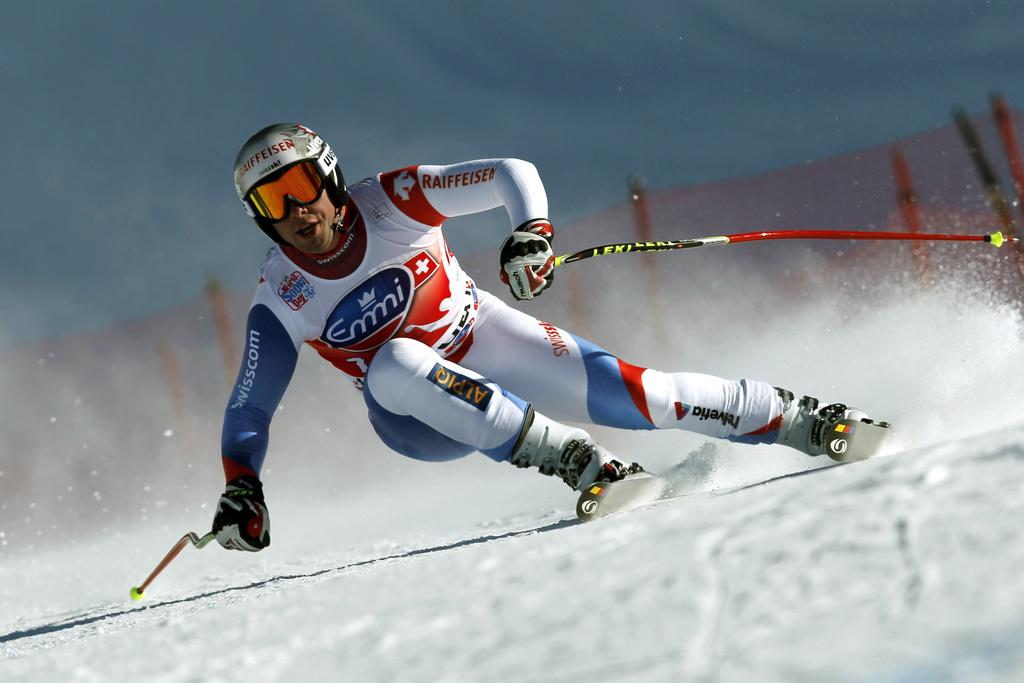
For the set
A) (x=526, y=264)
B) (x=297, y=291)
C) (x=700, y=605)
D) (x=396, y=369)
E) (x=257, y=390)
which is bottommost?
(x=700, y=605)

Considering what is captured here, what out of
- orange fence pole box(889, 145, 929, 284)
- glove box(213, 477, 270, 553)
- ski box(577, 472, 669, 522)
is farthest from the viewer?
orange fence pole box(889, 145, 929, 284)

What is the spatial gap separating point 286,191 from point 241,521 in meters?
1.01

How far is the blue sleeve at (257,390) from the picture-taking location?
321 cm

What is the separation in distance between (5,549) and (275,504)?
261 cm

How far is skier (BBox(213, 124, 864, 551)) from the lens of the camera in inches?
121

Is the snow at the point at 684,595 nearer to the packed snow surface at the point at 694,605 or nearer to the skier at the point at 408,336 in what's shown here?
the packed snow surface at the point at 694,605

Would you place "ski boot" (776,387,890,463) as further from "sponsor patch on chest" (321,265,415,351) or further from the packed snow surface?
"sponsor patch on chest" (321,265,415,351)

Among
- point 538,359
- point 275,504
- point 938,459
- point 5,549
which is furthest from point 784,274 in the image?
point 938,459

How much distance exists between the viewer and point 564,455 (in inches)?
117

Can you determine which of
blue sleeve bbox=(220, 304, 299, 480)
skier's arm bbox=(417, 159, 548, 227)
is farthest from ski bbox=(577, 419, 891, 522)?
blue sleeve bbox=(220, 304, 299, 480)

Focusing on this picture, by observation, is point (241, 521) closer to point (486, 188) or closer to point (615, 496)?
point (615, 496)

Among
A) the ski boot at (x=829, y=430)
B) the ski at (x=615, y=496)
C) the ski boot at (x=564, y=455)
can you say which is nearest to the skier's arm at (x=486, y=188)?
the ski boot at (x=564, y=455)

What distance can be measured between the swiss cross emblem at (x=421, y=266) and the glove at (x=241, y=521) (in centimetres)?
83

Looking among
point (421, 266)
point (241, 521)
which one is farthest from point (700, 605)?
point (421, 266)
